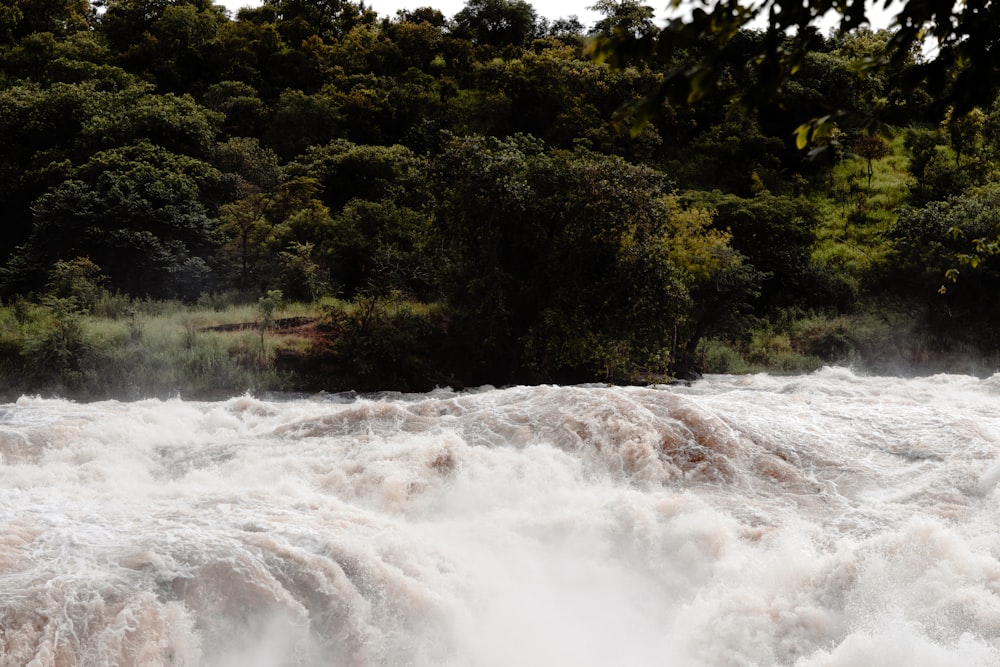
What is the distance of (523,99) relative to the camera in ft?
102

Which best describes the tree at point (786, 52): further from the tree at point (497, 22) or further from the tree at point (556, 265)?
the tree at point (497, 22)

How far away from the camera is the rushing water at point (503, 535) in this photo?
4.98 metres

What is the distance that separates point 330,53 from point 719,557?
107 ft

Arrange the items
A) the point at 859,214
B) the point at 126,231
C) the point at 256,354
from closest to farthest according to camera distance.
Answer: the point at 256,354
the point at 126,231
the point at 859,214

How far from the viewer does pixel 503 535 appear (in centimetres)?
673

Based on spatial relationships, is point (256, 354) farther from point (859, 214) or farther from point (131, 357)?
point (859, 214)

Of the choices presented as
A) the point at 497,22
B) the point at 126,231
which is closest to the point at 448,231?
the point at 126,231

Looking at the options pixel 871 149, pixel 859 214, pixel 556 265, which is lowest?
pixel 556 265

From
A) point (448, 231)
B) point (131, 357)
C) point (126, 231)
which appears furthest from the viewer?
point (126, 231)

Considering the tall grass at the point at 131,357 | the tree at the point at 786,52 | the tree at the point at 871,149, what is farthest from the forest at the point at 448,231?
the tree at the point at 786,52

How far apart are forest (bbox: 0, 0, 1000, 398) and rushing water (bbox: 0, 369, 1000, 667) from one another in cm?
246

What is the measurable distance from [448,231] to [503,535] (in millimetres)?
10789

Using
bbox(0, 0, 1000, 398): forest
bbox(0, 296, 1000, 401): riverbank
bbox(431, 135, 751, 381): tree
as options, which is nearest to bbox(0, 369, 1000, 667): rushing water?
bbox(0, 0, 1000, 398): forest

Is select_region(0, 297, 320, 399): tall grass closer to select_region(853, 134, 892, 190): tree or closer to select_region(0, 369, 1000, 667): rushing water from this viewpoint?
select_region(0, 369, 1000, 667): rushing water
